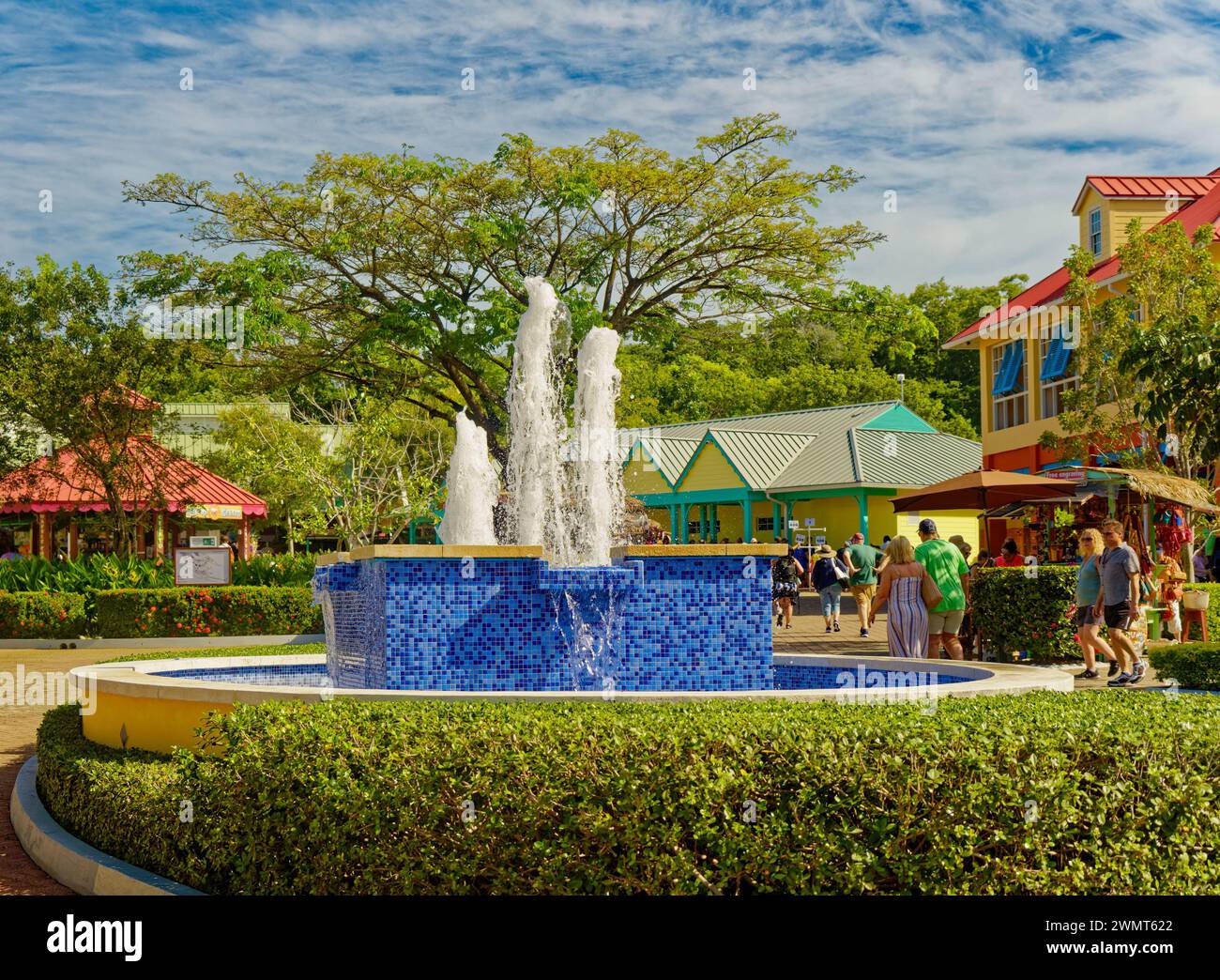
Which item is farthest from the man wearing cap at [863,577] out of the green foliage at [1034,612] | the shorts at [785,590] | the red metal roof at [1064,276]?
the red metal roof at [1064,276]

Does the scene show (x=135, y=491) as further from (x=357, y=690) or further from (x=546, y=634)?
(x=357, y=690)

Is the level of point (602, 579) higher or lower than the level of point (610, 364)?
lower

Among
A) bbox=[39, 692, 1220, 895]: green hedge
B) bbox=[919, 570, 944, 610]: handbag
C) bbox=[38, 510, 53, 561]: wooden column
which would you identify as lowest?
bbox=[39, 692, 1220, 895]: green hedge

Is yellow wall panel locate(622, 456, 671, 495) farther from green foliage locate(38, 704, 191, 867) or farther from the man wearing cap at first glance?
green foliage locate(38, 704, 191, 867)

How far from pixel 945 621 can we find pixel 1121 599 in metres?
2.09

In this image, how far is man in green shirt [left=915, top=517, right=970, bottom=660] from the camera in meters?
14.5

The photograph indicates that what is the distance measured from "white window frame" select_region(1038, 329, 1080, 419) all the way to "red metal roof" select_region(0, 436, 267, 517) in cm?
2134

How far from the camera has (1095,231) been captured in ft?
111

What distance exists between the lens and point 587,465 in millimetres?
15586

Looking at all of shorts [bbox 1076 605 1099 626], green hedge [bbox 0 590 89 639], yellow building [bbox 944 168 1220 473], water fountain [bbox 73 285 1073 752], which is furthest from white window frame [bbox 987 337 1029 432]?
water fountain [bbox 73 285 1073 752]

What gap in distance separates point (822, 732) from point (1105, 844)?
44.9 inches

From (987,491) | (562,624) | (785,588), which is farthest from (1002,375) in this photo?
(562,624)
